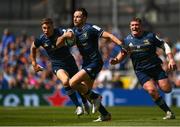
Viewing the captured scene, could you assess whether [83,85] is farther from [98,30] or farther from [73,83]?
[98,30]

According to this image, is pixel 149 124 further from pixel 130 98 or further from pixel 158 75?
pixel 130 98

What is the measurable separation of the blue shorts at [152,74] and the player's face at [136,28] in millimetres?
927

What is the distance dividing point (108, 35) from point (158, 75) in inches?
80.9

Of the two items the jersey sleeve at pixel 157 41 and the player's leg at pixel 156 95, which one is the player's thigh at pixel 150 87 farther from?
the jersey sleeve at pixel 157 41

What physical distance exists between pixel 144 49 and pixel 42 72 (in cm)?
1356

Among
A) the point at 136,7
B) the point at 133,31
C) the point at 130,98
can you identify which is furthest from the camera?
the point at 136,7

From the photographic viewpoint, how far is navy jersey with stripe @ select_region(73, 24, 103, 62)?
1800 cm

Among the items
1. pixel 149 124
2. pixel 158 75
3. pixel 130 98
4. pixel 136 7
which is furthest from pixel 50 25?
pixel 136 7

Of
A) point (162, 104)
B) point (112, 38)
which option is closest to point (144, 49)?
point (162, 104)

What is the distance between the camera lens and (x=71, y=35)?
699 inches

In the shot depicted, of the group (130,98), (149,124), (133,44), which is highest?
(133,44)

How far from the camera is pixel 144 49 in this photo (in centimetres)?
1880

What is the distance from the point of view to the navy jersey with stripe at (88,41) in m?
18.0

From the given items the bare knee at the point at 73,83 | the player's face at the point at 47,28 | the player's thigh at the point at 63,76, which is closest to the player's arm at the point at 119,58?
the bare knee at the point at 73,83
